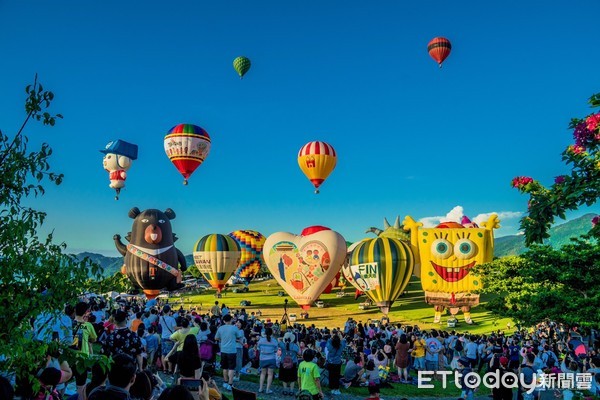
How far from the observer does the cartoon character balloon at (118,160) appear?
3434 cm

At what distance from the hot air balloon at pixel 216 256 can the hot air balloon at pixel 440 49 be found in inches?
821

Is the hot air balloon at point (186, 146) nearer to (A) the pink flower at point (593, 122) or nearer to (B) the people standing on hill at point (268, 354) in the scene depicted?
(B) the people standing on hill at point (268, 354)

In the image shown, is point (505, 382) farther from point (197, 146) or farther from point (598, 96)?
point (197, 146)

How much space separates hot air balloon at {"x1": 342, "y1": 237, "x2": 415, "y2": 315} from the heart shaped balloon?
1.82 meters

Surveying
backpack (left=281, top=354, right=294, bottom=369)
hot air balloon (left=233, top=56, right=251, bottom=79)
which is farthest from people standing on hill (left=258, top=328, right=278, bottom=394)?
hot air balloon (left=233, top=56, right=251, bottom=79)

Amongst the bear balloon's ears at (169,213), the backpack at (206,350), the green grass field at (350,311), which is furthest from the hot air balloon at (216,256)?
the backpack at (206,350)

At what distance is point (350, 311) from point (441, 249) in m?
7.79

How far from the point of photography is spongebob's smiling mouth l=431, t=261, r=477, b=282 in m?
28.4

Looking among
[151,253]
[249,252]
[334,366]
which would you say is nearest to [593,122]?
[334,366]

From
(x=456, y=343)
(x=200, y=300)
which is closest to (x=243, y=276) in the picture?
(x=200, y=300)

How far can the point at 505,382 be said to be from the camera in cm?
882

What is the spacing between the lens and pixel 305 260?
30.7 metres

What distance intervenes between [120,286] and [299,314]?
2758cm

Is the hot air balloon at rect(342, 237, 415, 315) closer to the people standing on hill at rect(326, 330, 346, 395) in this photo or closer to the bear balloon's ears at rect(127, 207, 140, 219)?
the bear balloon's ears at rect(127, 207, 140, 219)
